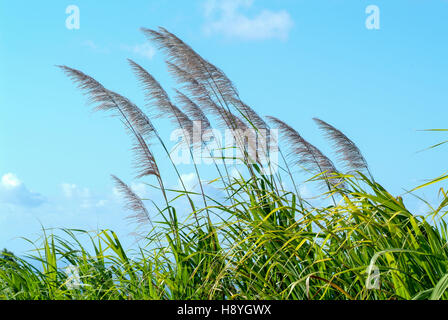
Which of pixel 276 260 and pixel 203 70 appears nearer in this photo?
pixel 276 260

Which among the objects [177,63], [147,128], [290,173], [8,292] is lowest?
[8,292]

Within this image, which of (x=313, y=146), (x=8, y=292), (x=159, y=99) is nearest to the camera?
(x=8, y=292)

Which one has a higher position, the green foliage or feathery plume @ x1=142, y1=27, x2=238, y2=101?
feathery plume @ x1=142, y1=27, x2=238, y2=101

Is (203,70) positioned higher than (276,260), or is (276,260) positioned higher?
(203,70)

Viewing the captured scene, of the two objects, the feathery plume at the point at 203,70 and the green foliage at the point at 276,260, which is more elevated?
the feathery plume at the point at 203,70

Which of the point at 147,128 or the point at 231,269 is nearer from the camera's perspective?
the point at 231,269

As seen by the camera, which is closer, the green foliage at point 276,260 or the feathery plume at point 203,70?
the green foliage at point 276,260

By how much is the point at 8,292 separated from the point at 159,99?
189 cm

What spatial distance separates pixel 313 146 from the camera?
392cm

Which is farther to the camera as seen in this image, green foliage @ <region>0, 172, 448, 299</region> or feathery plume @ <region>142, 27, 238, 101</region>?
feathery plume @ <region>142, 27, 238, 101</region>

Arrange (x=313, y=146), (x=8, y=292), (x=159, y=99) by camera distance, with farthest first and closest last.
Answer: (x=159, y=99)
(x=313, y=146)
(x=8, y=292)
